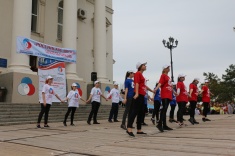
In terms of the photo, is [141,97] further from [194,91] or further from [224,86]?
[224,86]

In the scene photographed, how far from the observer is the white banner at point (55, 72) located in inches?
658

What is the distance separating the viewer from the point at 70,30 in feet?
64.5

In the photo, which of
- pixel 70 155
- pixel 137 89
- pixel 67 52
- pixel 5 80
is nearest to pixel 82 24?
pixel 67 52

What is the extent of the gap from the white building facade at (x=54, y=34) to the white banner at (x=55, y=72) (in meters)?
0.58

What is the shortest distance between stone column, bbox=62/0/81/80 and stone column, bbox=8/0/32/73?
352 cm

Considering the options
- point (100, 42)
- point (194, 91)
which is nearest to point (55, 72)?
point (100, 42)

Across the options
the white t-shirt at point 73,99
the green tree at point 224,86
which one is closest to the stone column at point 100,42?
the white t-shirt at point 73,99

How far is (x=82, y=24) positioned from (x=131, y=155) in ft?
70.3

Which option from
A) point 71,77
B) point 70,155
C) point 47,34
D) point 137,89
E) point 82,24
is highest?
point 82,24

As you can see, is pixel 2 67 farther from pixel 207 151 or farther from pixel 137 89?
pixel 207 151

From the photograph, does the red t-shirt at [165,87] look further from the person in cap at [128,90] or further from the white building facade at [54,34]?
the white building facade at [54,34]

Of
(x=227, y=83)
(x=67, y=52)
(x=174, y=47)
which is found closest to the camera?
(x=67, y=52)

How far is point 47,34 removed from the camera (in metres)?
21.6

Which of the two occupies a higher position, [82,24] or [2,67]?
[82,24]
